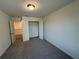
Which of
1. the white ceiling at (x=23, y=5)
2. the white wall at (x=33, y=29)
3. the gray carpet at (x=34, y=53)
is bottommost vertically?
the gray carpet at (x=34, y=53)

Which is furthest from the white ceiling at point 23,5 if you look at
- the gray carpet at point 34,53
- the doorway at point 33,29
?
the doorway at point 33,29

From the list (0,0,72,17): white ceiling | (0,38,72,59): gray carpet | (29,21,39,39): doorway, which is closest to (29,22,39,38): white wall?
(29,21,39,39): doorway

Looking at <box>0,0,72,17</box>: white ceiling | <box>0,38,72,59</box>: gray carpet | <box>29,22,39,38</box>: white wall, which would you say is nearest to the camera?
<box>0,0,72,17</box>: white ceiling

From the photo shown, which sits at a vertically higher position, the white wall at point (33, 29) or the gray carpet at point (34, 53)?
the white wall at point (33, 29)

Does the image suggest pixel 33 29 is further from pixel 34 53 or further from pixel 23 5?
pixel 23 5

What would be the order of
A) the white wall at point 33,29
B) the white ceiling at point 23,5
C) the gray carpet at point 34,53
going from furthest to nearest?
the white wall at point 33,29 < the gray carpet at point 34,53 < the white ceiling at point 23,5

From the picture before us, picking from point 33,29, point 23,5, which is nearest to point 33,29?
point 33,29

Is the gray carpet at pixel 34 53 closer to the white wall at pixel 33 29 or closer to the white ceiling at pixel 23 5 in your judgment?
the white ceiling at pixel 23 5

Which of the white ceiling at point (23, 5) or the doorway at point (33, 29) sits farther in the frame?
the doorway at point (33, 29)

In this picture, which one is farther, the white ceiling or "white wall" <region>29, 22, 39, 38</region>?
"white wall" <region>29, 22, 39, 38</region>

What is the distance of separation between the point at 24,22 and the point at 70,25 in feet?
12.8

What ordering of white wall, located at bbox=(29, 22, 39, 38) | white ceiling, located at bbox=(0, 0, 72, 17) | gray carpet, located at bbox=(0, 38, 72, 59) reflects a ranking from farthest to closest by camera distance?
white wall, located at bbox=(29, 22, 39, 38) < gray carpet, located at bbox=(0, 38, 72, 59) < white ceiling, located at bbox=(0, 0, 72, 17)

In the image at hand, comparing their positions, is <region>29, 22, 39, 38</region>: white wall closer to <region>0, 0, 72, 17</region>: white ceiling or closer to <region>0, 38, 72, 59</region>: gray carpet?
<region>0, 38, 72, 59</region>: gray carpet

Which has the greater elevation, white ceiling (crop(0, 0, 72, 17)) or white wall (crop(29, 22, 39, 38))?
white ceiling (crop(0, 0, 72, 17))
